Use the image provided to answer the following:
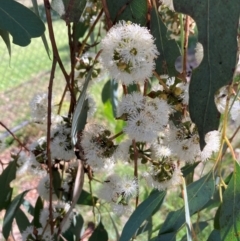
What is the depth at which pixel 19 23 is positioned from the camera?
1.95 ft

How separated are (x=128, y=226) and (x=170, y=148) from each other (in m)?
0.13

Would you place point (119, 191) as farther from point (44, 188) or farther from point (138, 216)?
point (44, 188)

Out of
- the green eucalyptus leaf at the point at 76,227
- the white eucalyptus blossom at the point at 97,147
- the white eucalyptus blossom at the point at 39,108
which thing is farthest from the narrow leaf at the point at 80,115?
the green eucalyptus leaf at the point at 76,227

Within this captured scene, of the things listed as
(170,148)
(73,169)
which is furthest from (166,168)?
(73,169)

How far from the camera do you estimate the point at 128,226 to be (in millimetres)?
671

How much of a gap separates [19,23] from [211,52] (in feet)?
0.78

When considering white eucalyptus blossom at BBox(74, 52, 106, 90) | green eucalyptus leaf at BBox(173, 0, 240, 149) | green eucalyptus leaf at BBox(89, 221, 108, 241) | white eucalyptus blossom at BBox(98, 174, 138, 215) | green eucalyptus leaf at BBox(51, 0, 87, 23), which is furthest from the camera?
green eucalyptus leaf at BBox(89, 221, 108, 241)

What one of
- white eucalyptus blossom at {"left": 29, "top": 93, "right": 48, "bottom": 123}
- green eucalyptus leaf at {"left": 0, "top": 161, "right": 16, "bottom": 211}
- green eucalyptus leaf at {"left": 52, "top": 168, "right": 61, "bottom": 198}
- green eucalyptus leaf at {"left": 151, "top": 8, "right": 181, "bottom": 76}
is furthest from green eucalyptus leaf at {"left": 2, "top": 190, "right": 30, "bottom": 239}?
green eucalyptus leaf at {"left": 151, "top": 8, "right": 181, "bottom": 76}

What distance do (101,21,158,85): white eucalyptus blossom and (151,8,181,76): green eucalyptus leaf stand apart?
10 cm

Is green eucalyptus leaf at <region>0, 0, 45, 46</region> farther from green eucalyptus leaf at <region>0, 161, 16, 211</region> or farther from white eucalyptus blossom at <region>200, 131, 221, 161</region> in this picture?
green eucalyptus leaf at <region>0, 161, 16, 211</region>

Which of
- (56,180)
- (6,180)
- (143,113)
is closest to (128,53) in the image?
(143,113)

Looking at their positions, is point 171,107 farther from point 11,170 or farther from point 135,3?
point 11,170

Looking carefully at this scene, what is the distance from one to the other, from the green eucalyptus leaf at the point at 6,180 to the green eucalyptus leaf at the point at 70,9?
0.41 m

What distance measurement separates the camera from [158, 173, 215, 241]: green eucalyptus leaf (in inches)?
25.0
